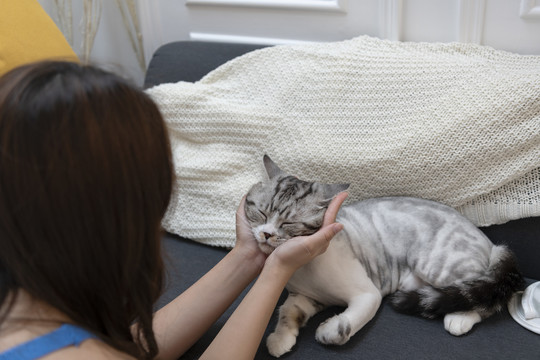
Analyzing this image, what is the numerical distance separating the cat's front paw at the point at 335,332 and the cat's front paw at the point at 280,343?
Result: 57mm

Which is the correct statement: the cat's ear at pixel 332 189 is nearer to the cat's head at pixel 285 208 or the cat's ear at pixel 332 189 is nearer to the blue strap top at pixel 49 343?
the cat's head at pixel 285 208

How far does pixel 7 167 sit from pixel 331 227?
0.64m

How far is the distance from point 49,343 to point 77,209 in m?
0.19

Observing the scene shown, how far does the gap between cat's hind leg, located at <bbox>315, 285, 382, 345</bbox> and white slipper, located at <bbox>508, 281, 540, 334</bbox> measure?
282 mm

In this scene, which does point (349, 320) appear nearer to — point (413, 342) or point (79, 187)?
point (413, 342)

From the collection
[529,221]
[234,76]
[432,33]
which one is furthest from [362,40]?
[529,221]

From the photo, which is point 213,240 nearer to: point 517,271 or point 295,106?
point 295,106

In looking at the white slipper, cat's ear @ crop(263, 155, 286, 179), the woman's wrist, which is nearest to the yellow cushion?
cat's ear @ crop(263, 155, 286, 179)

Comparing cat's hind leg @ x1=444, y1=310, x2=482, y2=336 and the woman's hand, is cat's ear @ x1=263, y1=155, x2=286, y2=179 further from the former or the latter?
cat's hind leg @ x1=444, y1=310, x2=482, y2=336

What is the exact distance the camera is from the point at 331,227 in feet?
3.78

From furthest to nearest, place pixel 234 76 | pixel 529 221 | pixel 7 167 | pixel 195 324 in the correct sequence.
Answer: pixel 234 76, pixel 529 221, pixel 195 324, pixel 7 167

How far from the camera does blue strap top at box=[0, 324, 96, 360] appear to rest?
29.0 inches

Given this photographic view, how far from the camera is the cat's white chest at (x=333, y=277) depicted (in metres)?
1.25

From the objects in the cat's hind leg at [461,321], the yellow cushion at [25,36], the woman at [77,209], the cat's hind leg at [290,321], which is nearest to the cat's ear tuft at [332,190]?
the cat's hind leg at [290,321]
